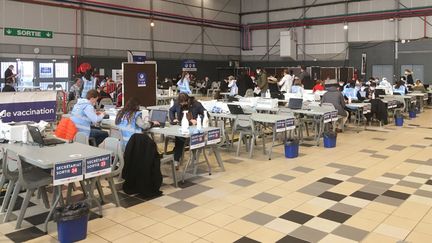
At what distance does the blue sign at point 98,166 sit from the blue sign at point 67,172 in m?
0.08

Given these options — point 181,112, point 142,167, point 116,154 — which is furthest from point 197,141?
point 116,154

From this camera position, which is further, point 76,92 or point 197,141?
point 76,92

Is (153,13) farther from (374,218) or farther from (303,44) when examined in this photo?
(374,218)

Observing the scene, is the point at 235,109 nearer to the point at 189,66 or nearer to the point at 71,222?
the point at 71,222

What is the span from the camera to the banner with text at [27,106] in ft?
19.9

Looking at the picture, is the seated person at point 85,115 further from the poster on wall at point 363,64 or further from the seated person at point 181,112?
the poster on wall at point 363,64

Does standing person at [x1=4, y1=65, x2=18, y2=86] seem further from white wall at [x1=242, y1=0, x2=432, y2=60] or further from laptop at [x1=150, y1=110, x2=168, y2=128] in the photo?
white wall at [x1=242, y1=0, x2=432, y2=60]

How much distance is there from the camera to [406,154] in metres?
7.25

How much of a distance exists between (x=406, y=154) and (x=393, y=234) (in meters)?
3.94

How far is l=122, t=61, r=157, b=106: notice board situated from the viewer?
336 inches

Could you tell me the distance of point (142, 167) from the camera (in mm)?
4574

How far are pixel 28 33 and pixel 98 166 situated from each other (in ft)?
43.0

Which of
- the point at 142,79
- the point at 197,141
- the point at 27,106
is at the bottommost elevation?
the point at 197,141

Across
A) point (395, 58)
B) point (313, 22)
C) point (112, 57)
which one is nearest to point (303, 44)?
point (313, 22)
